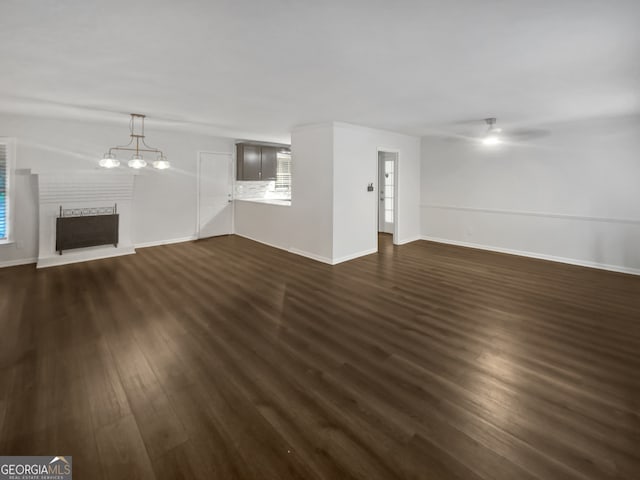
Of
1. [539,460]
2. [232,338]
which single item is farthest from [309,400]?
[539,460]

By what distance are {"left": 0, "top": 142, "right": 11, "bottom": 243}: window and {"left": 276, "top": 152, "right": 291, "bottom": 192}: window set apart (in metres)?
5.28

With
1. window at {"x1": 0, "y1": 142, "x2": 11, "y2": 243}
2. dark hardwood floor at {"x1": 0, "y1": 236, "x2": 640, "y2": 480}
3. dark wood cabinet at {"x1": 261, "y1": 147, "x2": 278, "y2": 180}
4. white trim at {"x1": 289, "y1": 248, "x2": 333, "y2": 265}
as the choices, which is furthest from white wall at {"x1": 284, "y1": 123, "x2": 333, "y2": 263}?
window at {"x1": 0, "y1": 142, "x2": 11, "y2": 243}

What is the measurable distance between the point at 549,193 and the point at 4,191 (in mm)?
9291

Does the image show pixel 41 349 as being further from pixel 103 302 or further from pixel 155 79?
pixel 155 79

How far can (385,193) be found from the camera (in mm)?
8086

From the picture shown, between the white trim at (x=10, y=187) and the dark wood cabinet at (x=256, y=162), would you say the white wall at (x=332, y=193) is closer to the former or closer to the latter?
the dark wood cabinet at (x=256, y=162)

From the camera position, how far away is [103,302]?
3.63 m

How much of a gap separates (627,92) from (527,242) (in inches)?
122

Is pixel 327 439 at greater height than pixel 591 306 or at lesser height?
lesser

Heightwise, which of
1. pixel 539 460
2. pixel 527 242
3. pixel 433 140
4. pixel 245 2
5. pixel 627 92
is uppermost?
pixel 433 140

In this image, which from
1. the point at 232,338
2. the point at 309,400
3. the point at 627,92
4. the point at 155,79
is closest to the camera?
the point at 309,400

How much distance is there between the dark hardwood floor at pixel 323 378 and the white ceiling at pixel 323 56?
2400 millimetres

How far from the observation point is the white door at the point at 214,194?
7230 mm

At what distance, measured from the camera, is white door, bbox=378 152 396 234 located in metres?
7.93
